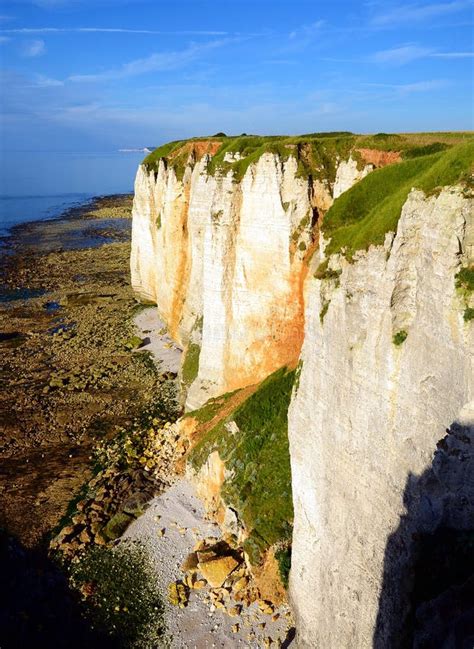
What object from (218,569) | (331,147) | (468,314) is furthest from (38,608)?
(331,147)

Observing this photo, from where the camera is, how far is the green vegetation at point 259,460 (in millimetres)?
20891

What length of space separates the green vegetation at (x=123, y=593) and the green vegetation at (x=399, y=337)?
1491 centimetres

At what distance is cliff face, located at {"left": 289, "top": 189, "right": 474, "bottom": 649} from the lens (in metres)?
11.2

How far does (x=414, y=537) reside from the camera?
11977 millimetres

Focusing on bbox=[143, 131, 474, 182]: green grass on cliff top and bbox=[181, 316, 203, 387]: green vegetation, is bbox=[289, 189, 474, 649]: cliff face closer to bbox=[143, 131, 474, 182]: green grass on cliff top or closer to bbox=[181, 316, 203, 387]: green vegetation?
bbox=[143, 131, 474, 182]: green grass on cliff top

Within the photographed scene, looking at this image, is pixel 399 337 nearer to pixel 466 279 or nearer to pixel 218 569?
pixel 466 279

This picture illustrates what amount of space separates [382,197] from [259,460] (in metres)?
13.0

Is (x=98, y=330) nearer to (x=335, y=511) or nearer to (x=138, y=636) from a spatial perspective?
(x=138, y=636)

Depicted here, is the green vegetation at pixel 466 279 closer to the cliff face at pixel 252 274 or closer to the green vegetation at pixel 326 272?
the green vegetation at pixel 326 272

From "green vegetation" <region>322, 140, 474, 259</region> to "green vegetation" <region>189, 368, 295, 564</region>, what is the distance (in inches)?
403

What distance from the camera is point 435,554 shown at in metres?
11.4

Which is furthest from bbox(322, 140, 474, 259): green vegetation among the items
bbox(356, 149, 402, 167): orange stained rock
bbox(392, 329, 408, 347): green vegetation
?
bbox(356, 149, 402, 167): orange stained rock

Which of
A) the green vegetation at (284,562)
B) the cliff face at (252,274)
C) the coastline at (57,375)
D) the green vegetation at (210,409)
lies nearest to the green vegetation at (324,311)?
the green vegetation at (284,562)

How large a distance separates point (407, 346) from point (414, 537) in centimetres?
470
